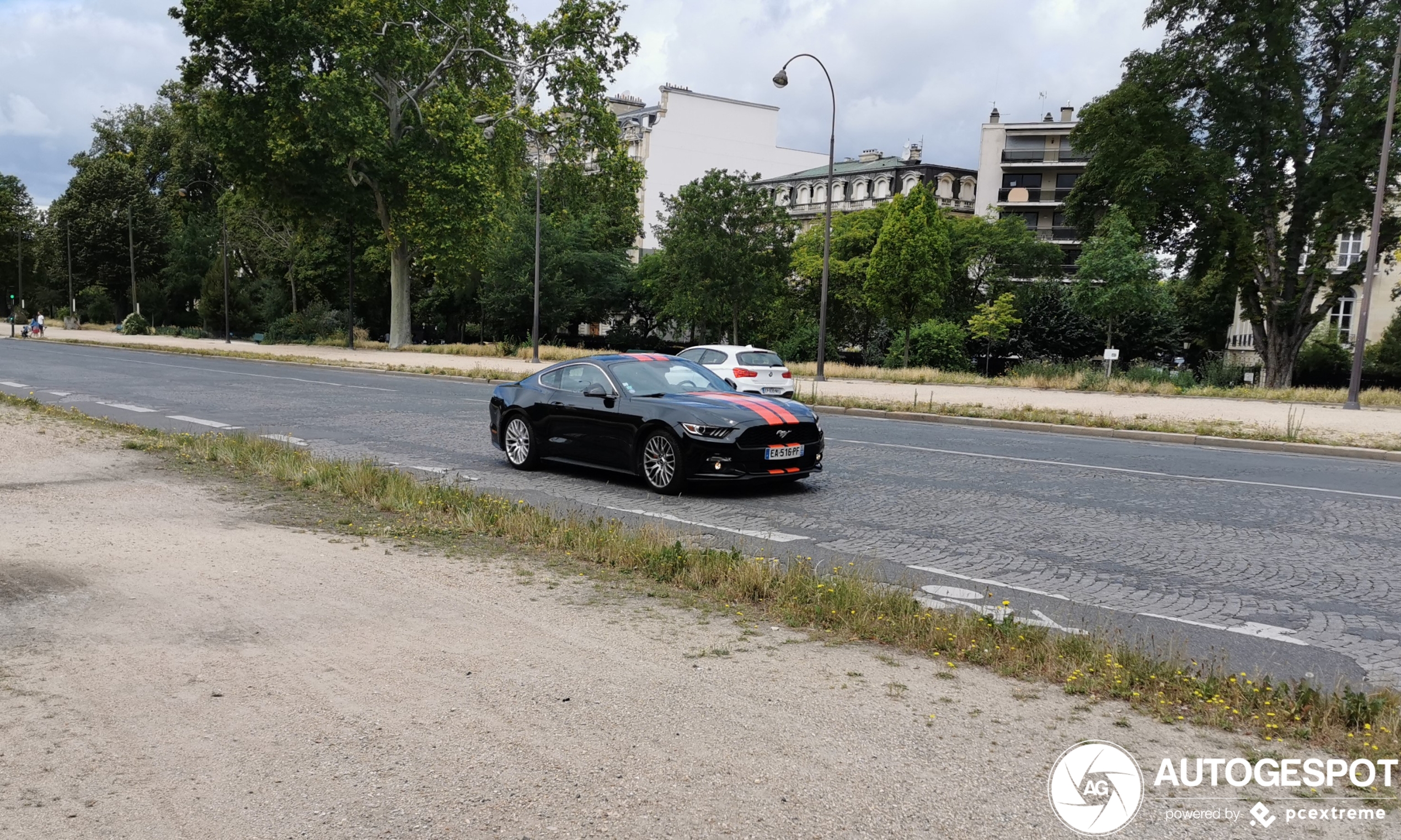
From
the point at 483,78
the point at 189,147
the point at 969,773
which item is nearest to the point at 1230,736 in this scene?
the point at 969,773

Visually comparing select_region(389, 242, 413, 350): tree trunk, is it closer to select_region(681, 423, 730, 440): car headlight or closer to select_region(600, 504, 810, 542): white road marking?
select_region(681, 423, 730, 440): car headlight

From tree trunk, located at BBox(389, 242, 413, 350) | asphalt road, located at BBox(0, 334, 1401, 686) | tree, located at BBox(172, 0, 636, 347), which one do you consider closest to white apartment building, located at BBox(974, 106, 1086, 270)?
tree, located at BBox(172, 0, 636, 347)

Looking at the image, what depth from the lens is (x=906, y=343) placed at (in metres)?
41.0

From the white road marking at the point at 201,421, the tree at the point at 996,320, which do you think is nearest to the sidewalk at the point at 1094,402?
the white road marking at the point at 201,421

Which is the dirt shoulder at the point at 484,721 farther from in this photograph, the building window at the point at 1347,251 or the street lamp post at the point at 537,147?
the building window at the point at 1347,251

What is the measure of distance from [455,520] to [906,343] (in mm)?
34876

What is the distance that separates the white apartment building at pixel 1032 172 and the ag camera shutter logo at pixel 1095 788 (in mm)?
81993

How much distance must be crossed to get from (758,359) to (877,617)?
61.6 feet

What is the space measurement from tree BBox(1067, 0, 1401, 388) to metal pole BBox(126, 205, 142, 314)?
62.7 meters

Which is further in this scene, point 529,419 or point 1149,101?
point 1149,101

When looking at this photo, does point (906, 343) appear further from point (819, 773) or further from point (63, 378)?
point (819, 773)

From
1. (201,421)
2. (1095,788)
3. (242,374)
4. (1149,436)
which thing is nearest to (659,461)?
(1095,788)

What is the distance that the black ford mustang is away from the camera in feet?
32.9

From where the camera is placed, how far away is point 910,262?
4150 cm
